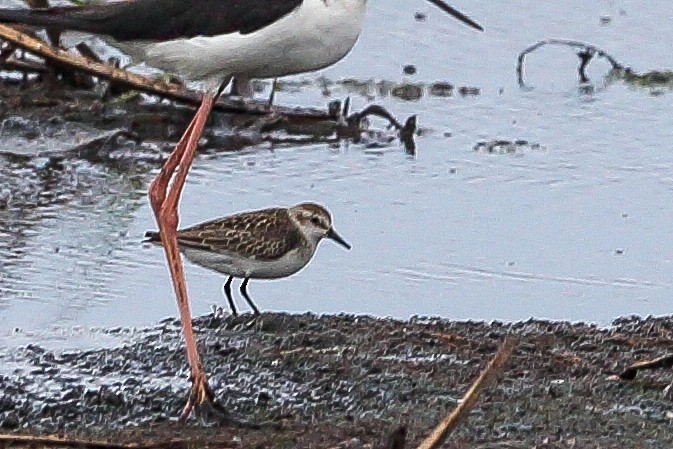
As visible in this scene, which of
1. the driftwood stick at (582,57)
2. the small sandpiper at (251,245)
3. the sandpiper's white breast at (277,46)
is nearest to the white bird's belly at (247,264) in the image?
the small sandpiper at (251,245)

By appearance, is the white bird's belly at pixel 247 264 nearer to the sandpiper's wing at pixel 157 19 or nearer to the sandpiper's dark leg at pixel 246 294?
the sandpiper's dark leg at pixel 246 294

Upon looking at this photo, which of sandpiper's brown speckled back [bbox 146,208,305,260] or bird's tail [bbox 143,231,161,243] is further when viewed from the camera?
bird's tail [bbox 143,231,161,243]

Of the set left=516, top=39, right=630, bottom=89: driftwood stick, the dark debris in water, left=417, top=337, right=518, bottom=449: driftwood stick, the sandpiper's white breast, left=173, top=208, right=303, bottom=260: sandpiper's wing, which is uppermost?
the sandpiper's white breast

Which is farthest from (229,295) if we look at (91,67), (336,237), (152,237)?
(91,67)

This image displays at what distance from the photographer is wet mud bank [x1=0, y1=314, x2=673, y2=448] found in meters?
6.32

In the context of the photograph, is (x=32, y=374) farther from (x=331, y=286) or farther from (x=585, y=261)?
(x=585, y=261)

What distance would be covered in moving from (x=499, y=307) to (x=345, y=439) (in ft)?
7.41

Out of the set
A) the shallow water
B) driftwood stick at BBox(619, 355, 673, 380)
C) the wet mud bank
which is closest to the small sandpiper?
the shallow water

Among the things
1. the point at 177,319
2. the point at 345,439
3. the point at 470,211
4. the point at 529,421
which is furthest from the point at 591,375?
the point at 470,211

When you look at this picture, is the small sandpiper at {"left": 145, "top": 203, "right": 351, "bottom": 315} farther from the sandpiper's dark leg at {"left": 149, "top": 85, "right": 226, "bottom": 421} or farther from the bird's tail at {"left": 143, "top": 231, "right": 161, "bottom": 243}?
the sandpiper's dark leg at {"left": 149, "top": 85, "right": 226, "bottom": 421}

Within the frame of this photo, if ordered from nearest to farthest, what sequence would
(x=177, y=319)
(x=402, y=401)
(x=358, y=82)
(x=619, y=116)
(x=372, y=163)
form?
(x=402, y=401)
(x=177, y=319)
(x=372, y=163)
(x=619, y=116)
(x=358, y=82)

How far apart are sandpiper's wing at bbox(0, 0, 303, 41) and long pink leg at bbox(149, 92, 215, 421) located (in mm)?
299

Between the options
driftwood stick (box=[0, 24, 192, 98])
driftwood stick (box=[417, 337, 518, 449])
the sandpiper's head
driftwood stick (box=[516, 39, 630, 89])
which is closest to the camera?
driftwood stick (box=[417, 337, 518, 449])

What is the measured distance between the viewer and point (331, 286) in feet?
28.2
